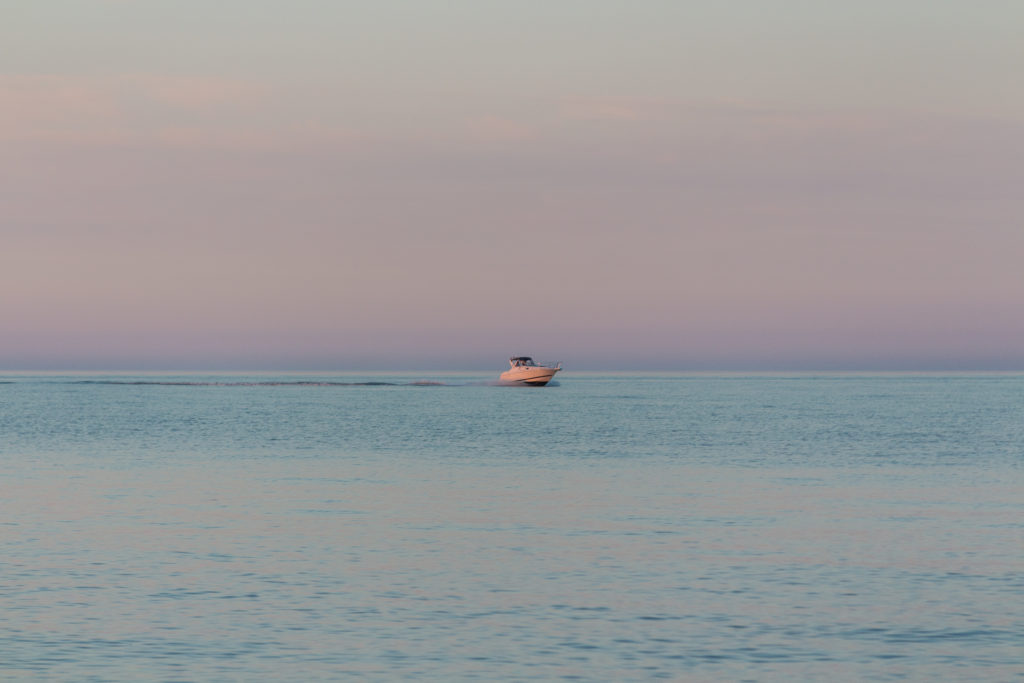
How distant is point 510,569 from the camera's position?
26.6 m

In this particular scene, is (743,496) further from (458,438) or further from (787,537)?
(458,438)

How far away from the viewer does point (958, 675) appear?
17.7 metres

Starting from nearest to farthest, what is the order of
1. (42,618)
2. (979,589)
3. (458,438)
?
(42,618) → (979,589) → (458,438)

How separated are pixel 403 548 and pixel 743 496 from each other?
648 inches

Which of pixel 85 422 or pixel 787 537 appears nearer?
pixel 787 537

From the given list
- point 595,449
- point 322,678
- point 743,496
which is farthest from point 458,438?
point 322,678

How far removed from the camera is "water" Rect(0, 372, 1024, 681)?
18.7 metres

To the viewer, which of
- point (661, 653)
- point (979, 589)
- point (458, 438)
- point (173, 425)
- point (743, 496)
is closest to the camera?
point (661, 653)

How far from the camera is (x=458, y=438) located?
3105 inches

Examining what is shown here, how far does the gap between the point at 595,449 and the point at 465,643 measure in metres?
48.3

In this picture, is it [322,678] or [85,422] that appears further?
[85,422]

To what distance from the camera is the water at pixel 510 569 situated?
1873cm

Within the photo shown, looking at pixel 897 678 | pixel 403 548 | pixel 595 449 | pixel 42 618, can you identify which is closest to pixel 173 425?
pixel 595 449

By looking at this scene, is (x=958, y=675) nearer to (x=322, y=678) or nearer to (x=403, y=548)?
(x=322, y=678)
